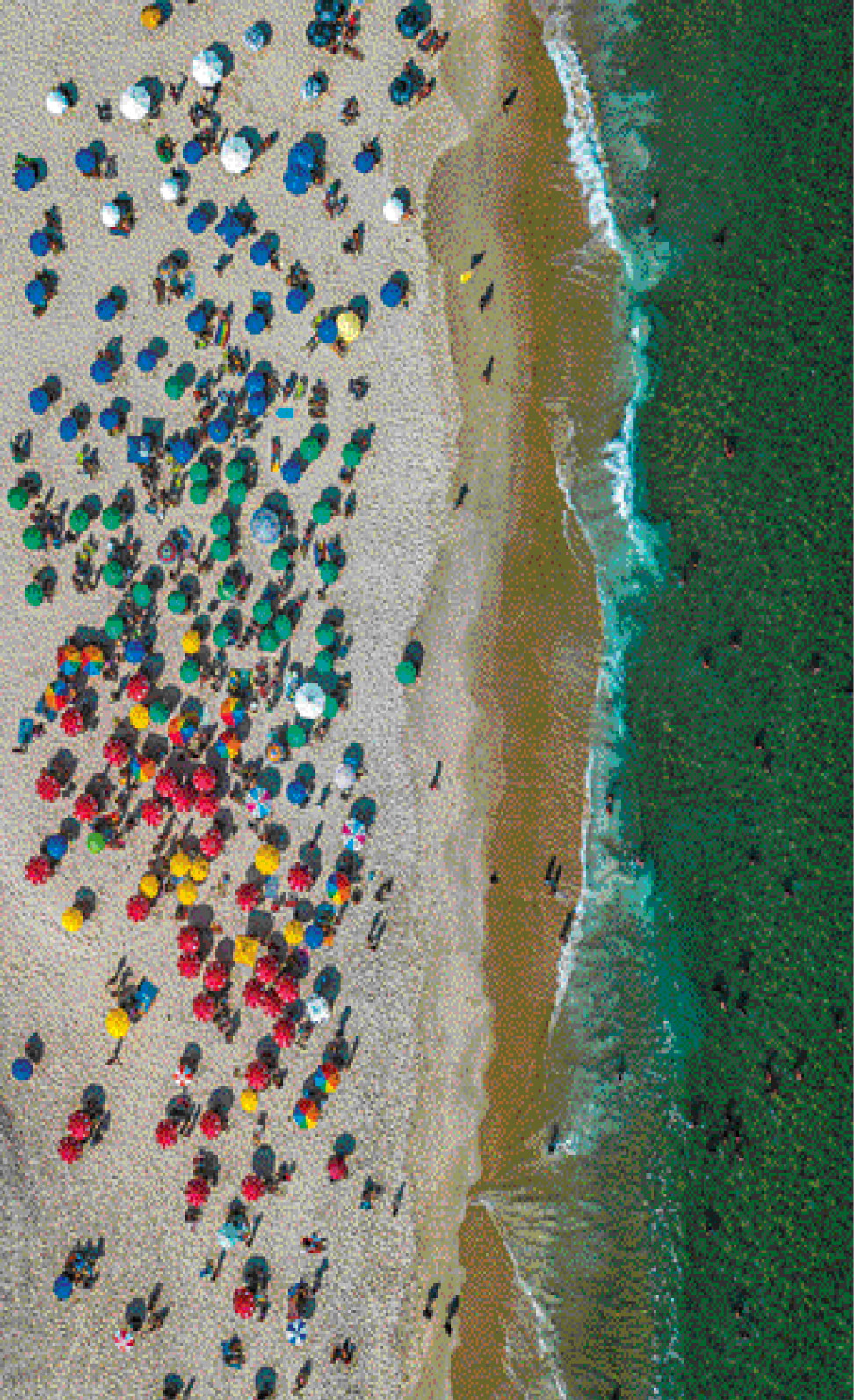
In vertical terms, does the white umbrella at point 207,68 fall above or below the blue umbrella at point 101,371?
above

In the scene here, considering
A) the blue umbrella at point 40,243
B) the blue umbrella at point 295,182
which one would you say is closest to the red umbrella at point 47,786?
the blue umbrella at point 40,243

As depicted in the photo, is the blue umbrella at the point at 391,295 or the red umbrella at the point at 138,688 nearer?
the blue umbrella at the point at 391,295

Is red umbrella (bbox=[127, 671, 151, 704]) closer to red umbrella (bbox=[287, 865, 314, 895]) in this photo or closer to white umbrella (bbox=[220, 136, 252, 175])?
red umbrella (bbox=[287, 865, 314, 895])

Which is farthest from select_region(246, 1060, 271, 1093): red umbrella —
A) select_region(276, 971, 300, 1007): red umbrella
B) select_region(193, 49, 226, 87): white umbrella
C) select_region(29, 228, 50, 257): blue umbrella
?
select_region(193, 49, 226, 87): white umbrella

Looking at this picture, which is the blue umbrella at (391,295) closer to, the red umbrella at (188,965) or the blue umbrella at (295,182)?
the blue umbrella at (295,182)

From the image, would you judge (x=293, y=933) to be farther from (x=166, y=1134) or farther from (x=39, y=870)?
(x=39, y=870)

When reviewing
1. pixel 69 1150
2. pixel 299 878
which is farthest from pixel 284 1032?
pixel 69 1150
